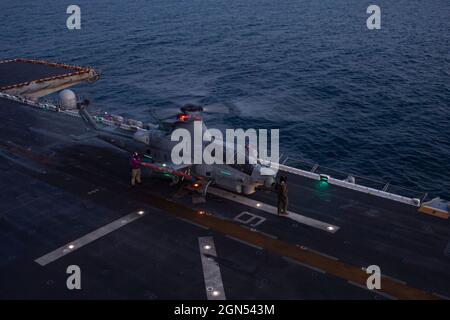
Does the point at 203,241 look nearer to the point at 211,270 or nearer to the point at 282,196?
the point at 211,270

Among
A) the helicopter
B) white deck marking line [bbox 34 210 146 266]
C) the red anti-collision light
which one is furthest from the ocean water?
white deck marking line [bbox 34 210 146 266]

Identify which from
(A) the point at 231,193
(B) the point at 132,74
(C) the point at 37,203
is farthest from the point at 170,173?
(B) the point at 132,74

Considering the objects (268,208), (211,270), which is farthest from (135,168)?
(211,270)

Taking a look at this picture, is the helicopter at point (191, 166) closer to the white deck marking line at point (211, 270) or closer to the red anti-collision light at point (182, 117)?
the red anti-collision light at point (182, 117)

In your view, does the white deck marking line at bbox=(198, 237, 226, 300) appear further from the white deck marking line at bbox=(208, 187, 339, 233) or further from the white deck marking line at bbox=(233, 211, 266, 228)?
the white deck marking line at bbox=(208, 187, 339, 233)

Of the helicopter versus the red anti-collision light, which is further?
the red anti-collision light

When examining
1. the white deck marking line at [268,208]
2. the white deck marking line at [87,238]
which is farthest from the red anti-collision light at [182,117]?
the white deck marking line at [87,238]
